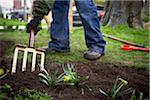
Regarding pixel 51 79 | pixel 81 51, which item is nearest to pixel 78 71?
pixel 51 79

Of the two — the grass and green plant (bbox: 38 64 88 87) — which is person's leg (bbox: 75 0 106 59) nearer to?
the grass

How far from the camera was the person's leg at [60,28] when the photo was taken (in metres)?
2.00

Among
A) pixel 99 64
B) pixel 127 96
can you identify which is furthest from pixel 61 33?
pixel 127 96

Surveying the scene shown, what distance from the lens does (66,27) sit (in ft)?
6.73

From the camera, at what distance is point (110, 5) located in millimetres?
2619

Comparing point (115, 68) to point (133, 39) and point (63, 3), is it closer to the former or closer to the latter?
point (63, 3)

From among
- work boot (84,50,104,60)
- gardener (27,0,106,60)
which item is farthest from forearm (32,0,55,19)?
work boot (84,50,104,60)

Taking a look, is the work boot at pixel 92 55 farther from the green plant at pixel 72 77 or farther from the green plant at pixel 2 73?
the green plant at pixel 2 73

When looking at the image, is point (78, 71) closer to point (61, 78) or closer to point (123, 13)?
point (61, 78)

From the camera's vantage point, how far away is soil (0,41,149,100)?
1.44m

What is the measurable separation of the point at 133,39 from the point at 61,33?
0.55 m

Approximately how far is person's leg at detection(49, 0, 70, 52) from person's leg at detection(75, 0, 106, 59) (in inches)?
4.5

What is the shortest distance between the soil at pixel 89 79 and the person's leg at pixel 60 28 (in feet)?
0.66

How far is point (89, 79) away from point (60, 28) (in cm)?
51
